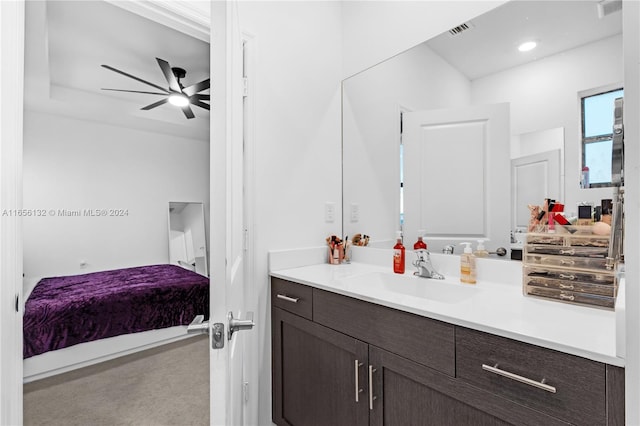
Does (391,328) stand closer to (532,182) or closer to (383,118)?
(532,182)

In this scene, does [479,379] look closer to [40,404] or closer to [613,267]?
[613,267]

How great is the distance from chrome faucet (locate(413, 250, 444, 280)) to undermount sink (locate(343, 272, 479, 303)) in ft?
0.12

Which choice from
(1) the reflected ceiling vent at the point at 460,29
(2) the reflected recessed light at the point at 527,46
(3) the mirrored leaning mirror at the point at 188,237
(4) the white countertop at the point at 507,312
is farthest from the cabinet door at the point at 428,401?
(3) the mirrored leaning mirror at the point at 188,237

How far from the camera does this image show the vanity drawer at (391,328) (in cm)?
85

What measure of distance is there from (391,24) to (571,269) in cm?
152

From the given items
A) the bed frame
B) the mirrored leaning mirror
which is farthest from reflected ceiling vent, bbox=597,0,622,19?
the bed frame

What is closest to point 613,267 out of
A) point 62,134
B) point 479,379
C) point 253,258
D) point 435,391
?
point 479,379

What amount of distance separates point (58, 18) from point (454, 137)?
103 inches

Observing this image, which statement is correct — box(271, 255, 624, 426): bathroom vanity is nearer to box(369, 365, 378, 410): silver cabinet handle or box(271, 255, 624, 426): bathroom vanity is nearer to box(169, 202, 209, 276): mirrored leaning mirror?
box(369, 365, 378, 410): silver cabinet handle

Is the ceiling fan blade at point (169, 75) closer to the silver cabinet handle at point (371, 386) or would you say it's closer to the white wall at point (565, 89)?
the white wall at point (565, 89)

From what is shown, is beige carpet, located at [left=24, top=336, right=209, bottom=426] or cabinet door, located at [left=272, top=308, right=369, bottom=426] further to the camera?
beige carpet, located at [left=24, top=336, right=209, bottom=426]

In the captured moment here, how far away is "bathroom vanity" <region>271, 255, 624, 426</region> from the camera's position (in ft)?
2.08

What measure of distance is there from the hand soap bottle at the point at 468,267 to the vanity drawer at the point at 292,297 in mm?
696

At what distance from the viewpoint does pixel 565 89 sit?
112 centimetres
